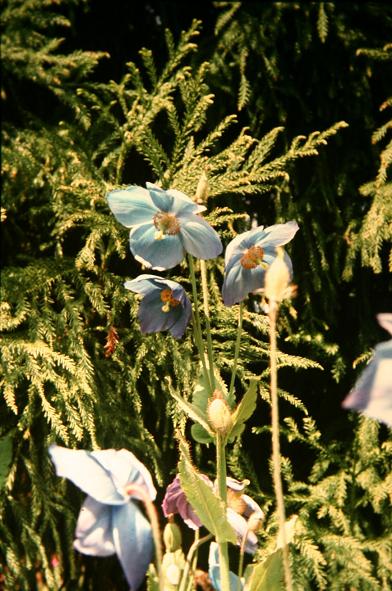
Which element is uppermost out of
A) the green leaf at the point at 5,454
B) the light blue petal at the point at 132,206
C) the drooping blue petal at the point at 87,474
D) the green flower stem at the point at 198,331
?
the light blue petal at the point at 132,206

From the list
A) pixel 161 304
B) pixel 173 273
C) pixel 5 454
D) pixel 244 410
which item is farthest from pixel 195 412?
pixel 173 273

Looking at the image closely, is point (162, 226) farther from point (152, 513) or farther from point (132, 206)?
point (152, 513)

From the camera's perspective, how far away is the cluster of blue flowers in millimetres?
691

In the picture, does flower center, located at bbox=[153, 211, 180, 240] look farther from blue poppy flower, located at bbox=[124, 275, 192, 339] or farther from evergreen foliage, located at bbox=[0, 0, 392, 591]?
evergreen foliage, located at bbox=[0, 0, 392, 591]

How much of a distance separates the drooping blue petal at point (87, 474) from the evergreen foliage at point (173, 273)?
0.50 metres

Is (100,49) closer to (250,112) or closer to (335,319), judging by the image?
(250,112)

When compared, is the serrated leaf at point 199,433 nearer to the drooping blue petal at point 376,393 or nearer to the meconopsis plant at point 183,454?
the meconopsis plant at point 183,454

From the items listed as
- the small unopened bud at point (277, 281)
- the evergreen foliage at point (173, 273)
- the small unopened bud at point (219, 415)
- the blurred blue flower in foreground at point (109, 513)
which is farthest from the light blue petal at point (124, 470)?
the evergreen foliage at point (173, 273)

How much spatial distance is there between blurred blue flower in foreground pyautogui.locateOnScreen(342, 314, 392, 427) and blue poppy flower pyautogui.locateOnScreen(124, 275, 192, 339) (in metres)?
0.32

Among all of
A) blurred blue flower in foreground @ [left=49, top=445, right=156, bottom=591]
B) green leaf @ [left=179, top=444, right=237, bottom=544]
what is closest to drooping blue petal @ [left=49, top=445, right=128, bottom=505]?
blurred blue flower in foreground @ [left=49, top=445, right=156, bottom=591]

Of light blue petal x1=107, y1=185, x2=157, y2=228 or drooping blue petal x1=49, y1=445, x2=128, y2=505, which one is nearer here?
drooping blue petal x1=49, y1=445, x2=128, y2=505

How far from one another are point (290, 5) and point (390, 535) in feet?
4.01

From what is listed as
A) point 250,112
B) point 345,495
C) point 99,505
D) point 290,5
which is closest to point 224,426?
point 99,505

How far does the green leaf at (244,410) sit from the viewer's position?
673 millimetres
